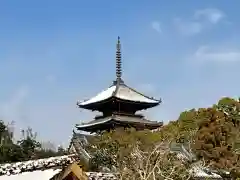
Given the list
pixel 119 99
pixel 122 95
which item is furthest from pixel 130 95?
pixel 119 99

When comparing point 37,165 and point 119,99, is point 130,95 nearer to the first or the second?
point 119,99

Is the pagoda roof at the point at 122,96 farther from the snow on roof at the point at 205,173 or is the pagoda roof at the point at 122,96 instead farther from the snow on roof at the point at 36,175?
the snow on roof at the point at 36,175

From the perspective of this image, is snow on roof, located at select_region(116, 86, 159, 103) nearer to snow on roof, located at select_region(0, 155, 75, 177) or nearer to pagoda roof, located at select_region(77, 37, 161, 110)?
pagoda roof, located at select_region(77, 37, 161, 110)

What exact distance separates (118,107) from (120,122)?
5.77 feet

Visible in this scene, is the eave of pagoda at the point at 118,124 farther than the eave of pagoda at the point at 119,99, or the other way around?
the eave of pagoda at the point at 119,99

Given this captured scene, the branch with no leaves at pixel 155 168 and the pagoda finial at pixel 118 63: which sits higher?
the pagoda finial at pixel 118 63

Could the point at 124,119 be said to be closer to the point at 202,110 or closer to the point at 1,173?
the point at 202,110

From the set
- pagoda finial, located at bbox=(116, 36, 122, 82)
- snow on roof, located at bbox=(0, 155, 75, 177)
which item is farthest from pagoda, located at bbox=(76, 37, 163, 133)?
snow on roof, located at bbox=(0, 155, 75, 177)

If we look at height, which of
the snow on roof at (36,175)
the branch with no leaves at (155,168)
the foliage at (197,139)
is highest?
the foliage at (197,139)

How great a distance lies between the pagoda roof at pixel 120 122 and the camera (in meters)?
36.8

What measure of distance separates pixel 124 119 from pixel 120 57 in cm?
567

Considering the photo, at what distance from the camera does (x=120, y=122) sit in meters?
36.8

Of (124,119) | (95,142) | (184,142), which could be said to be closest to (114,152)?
(95,142)

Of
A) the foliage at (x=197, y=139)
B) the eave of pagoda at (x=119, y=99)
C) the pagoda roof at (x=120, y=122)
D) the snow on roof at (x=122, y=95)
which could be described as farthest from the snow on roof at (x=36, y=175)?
the snow on roof at (x=122, y=95)
